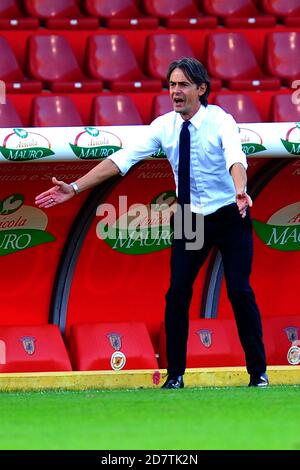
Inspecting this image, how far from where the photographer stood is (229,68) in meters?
11.8

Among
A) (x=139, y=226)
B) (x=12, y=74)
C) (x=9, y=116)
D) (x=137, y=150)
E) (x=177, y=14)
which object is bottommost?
(x=137, y=150)

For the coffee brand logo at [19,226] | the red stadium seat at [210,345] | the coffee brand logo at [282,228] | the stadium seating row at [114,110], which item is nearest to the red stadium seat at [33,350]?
the coffee brand logo at [19,226]

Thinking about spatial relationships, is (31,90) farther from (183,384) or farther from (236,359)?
(183,384)

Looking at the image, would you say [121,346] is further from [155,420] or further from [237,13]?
[237,13]

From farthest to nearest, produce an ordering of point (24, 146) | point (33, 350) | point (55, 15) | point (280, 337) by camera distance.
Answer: point (55, 15)
point (280, 337)
point (33, 350)
point (24, 146)

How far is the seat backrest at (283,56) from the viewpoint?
11852mm

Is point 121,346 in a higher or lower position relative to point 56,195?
higher

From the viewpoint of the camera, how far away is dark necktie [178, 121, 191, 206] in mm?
7457

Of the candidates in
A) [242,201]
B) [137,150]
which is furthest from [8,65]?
[242,201]

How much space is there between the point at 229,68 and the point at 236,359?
10.5 ft

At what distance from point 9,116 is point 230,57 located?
2.74 metres

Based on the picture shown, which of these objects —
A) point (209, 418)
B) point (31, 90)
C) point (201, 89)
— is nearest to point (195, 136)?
point (201, 89)

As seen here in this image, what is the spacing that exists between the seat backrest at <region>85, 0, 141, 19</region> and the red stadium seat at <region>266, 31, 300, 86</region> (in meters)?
1.30

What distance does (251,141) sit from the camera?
870 cm
